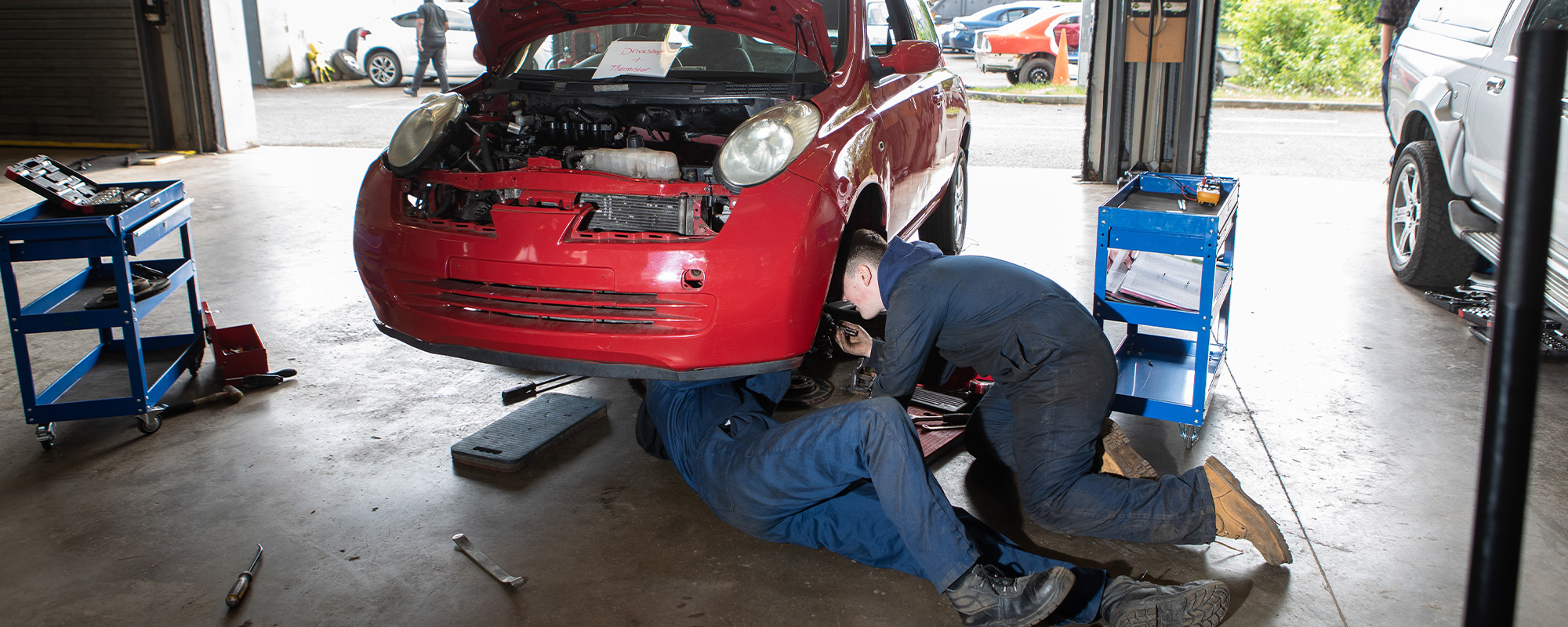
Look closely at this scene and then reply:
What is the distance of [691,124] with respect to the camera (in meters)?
3.52

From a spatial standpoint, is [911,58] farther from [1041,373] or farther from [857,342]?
[1041,373]

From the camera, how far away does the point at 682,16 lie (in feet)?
11.0

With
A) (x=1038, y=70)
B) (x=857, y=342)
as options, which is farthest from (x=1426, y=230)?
(x=1038, y=70)

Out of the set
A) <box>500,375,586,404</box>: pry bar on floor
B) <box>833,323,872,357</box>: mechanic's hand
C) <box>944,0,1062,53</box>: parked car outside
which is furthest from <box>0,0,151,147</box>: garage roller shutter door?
<box>944,0,1062,53</box>: parked car outside

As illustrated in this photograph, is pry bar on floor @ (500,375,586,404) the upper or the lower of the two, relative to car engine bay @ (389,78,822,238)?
lower

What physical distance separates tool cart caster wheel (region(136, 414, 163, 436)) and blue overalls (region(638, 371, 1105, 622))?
5.90ft

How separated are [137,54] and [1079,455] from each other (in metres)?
9.71

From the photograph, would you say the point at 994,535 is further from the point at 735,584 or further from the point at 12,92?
the point at 12,92

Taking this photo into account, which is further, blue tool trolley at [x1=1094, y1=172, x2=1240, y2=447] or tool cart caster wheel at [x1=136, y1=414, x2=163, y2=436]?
tool cart caster wheel at [x1=136, y1=414, x2=163, y2=436]

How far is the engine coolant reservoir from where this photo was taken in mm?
2977

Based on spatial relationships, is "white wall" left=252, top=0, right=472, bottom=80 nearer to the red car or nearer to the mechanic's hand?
the red car

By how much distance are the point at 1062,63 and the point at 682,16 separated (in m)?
11.6

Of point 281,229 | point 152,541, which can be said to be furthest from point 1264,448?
point 281,229

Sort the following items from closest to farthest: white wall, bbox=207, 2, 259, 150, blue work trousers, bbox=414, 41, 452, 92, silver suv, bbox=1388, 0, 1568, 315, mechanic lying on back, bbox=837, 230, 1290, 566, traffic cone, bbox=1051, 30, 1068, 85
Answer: mechanic lying on back, bbox=837, 230, 1290, 566 → silver suv, bbox=1388, 0, 1568, 315 → white wall, bbox=207, 2, 259, 150 → blue work trousers, bbox=414, 41, 452, 92 → traffic cone, bbox=1051, 30, 1068, 85
